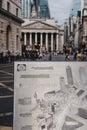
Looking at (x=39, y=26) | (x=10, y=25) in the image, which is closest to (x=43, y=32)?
(x=39, y=26)

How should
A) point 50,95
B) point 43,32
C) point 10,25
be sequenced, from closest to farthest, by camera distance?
point 50,95, point 10,25, point 43,32

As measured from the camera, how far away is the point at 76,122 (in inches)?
217

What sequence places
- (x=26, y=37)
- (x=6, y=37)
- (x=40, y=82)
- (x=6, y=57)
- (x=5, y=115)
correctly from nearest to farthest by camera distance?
(x=40, y=82) < (x=5, y=115) < (x=6, y=57) < (x=6, y=37) < (x=26, y=37)

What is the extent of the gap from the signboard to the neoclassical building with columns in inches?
6017

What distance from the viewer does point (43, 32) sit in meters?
165

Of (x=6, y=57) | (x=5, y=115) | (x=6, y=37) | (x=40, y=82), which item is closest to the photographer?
(x=40, y=82)

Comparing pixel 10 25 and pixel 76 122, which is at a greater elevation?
pixel 10 25

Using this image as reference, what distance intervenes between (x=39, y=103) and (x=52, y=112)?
21 centimetres

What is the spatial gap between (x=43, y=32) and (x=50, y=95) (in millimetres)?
159783

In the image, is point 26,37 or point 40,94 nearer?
point 40,94

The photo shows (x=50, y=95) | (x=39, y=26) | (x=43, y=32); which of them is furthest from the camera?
(x=43, y=32)

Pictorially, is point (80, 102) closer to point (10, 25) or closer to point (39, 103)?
point (39, 103)

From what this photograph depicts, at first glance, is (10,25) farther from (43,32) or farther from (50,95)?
(43,32)

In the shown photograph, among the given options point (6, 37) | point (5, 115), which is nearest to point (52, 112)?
point (5, 115)
